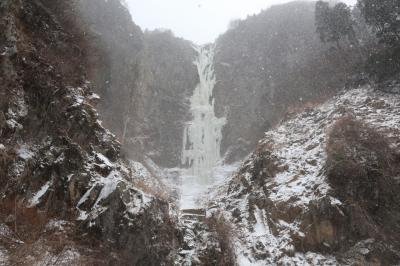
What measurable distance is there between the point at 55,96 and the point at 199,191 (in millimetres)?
13142

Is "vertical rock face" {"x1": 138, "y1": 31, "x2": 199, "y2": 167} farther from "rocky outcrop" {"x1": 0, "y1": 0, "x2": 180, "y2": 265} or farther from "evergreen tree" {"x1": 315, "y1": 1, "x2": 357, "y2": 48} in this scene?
"rocky outcrop" {"x1": 0, "y1": 0, "x2": 180, "y2": 265}

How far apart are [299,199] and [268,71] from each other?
70.5ft

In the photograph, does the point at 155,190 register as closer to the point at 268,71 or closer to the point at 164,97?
the point at 164,97

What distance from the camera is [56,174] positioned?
8422 millimetres

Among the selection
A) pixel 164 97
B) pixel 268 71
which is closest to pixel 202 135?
pixel 164 97

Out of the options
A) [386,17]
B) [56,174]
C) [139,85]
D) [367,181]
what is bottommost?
[56,174]

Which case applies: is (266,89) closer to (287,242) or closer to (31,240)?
(287,242)

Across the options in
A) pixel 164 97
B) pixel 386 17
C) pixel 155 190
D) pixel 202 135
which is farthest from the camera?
pixel 164 97

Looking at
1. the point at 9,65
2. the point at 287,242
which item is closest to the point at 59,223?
the point at 9,65

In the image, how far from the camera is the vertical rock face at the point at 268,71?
77.4 feet

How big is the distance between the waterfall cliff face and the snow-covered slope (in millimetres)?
8244

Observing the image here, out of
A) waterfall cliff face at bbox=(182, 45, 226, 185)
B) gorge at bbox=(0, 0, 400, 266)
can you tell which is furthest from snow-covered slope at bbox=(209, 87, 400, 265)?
waterfall cliff face at bbox=(182, 45, 226, 185)

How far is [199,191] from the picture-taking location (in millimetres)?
20891

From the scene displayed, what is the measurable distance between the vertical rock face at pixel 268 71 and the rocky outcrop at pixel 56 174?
1489cm
